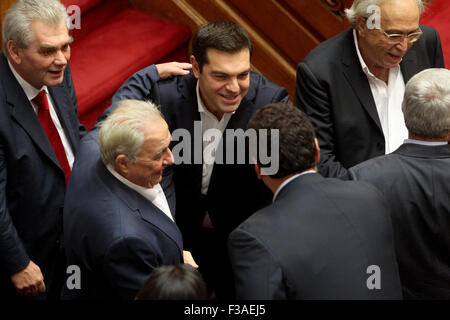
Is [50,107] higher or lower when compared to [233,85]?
lower

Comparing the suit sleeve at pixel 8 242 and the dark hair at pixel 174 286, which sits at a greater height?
the dark hair at pixel 174 286

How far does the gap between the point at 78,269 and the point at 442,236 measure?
1071 millimetres

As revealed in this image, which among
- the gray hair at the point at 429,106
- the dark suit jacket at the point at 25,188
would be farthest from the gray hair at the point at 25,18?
the gray hair at the point at 429,106

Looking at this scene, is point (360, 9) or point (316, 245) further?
point (360, 9)

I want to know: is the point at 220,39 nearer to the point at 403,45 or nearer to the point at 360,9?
the point at 360,9

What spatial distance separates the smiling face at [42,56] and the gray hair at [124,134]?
40 centimetres

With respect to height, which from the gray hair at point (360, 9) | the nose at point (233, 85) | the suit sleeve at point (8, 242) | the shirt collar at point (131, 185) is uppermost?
the gray hair at point (360, 9)

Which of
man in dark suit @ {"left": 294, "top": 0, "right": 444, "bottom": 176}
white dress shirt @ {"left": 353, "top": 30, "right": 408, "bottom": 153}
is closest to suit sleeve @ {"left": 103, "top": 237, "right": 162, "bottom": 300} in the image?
man in dark suit @ {"left": 294, "top": 0, "right": 444, "bottom": 176}

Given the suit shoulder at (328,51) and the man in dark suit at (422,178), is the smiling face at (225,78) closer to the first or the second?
the suit shoulder at (328,51)

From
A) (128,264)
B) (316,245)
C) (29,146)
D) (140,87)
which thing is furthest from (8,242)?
(316,245)

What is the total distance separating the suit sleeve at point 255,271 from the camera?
63.7 inches

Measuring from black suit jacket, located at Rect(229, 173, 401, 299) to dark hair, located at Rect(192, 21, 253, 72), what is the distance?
2.31 feet

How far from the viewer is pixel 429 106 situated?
1.99m

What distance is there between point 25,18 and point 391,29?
126 centimetres
